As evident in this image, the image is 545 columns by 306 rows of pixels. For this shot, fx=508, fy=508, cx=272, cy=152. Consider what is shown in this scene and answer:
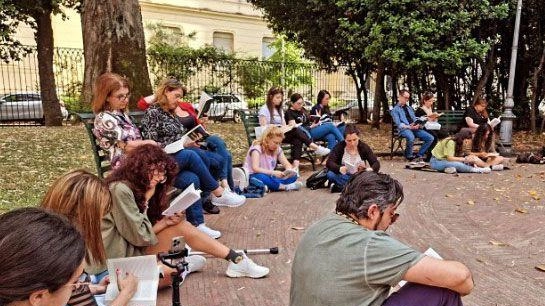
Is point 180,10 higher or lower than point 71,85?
higher

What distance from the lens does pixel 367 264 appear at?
2.18m

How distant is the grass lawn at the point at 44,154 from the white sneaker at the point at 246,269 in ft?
10.8

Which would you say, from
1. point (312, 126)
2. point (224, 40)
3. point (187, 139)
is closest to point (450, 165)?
point (312, 126)

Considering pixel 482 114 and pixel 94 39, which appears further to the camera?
pixel 482 114

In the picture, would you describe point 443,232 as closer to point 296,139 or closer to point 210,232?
point 210,232

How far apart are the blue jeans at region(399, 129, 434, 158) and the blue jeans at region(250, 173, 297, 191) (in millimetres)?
3676

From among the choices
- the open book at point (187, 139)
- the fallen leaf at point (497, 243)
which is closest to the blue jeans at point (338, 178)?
the open book at point (187, 139)

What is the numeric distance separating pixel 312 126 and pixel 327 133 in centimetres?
31

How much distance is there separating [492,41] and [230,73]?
11932 millimetres

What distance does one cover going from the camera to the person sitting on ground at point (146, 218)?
3391 mm

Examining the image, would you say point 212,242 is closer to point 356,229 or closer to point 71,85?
point 356,229

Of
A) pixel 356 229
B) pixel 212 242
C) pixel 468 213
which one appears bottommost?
pixel 468 213

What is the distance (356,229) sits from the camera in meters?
2.29

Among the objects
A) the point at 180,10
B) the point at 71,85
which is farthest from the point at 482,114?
the point at 180,10
